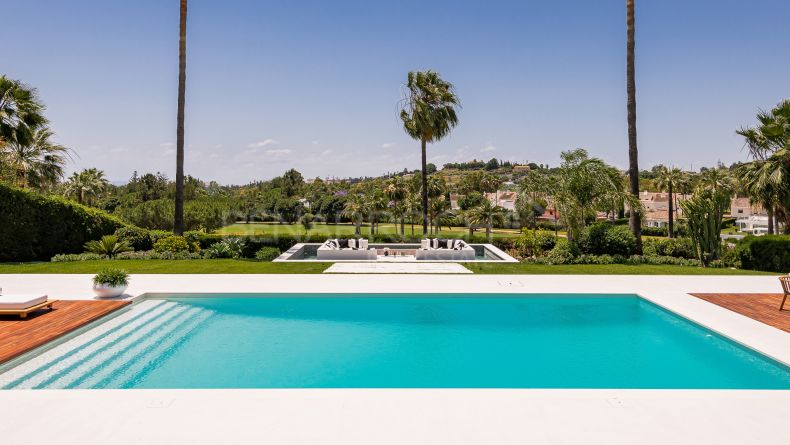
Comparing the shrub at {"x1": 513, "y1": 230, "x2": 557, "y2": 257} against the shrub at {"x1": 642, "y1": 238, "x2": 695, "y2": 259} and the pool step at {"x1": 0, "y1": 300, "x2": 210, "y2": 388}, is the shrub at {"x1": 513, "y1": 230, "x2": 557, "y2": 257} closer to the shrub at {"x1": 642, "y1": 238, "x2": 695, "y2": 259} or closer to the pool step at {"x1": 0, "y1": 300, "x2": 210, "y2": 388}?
the shrub at {"x1": 642, "y1": 238, "x2": 695, "y2": 259}

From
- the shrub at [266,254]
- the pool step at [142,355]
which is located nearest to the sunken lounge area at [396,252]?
the shrub at [266,254]

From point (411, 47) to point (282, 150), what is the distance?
260ft

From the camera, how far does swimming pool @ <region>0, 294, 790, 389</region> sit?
6562 mm

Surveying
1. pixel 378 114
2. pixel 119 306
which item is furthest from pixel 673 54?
pixel 119 306

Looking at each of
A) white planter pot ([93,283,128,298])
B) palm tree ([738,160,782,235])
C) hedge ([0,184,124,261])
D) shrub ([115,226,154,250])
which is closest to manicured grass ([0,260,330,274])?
hedge ([0,184,124,261])

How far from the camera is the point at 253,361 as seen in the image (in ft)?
24.2

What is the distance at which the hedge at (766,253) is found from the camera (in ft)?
50.2

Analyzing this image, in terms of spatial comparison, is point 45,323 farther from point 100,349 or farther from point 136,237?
point 136,237

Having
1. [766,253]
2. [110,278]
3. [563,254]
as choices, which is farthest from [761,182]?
[110,278]

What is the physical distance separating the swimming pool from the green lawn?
3937mm

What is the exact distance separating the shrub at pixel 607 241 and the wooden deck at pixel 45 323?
1520cm

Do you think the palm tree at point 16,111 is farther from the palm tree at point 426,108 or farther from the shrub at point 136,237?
the palm tree at point 426,108

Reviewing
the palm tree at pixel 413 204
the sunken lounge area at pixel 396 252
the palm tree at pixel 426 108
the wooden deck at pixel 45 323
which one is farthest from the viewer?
the palm tree at pixel 413 204
